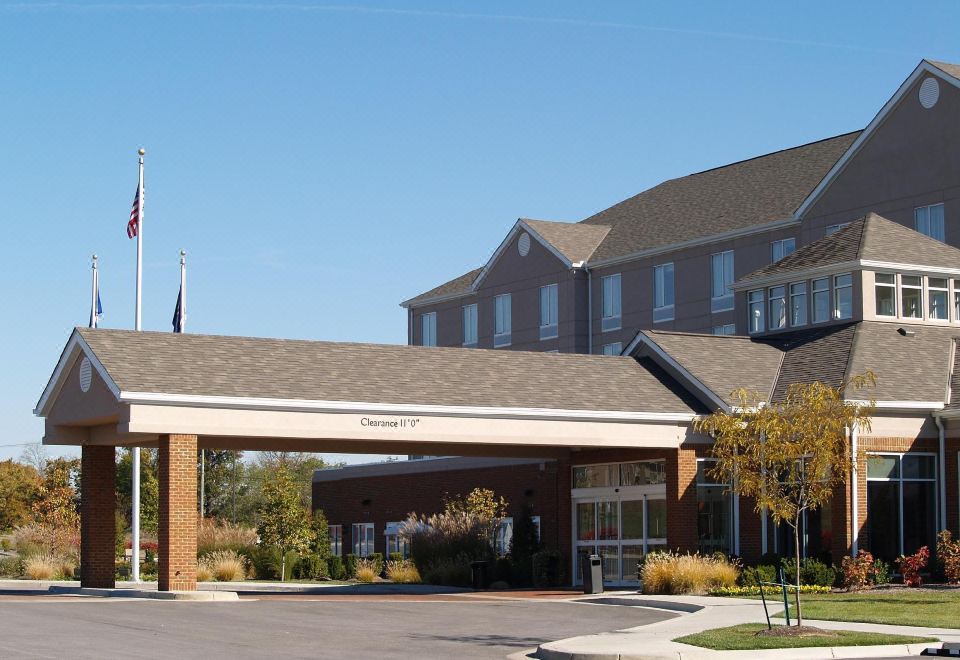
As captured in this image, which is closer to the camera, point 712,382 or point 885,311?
point 712,382

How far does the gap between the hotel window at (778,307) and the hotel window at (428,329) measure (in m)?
31.2

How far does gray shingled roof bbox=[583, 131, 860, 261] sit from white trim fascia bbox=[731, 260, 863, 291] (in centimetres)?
1236

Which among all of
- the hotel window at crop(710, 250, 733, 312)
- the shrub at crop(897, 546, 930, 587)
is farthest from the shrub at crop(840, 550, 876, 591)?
the hotel window at crop(710, 250, 733, 312)

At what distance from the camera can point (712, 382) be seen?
36.7 meters

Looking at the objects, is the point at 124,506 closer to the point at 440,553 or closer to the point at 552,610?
the point at 440,553

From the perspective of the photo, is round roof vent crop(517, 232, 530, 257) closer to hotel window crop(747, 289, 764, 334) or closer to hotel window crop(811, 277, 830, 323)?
hotel window crop(747, 289, 764, 334)

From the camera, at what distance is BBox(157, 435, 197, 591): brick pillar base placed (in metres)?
31.2

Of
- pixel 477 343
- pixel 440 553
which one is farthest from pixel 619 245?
pixel 440 553

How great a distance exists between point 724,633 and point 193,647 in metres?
7.82

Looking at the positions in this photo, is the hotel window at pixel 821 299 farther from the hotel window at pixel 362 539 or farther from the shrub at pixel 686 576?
the hotel window at pixel 362 539

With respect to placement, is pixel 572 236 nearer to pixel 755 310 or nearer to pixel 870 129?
pixel 870 129

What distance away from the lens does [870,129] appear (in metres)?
49.2

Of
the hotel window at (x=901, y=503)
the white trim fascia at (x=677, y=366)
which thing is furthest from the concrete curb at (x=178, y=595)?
the hotel window at (x=901, y=503)

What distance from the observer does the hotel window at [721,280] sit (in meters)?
56.5
